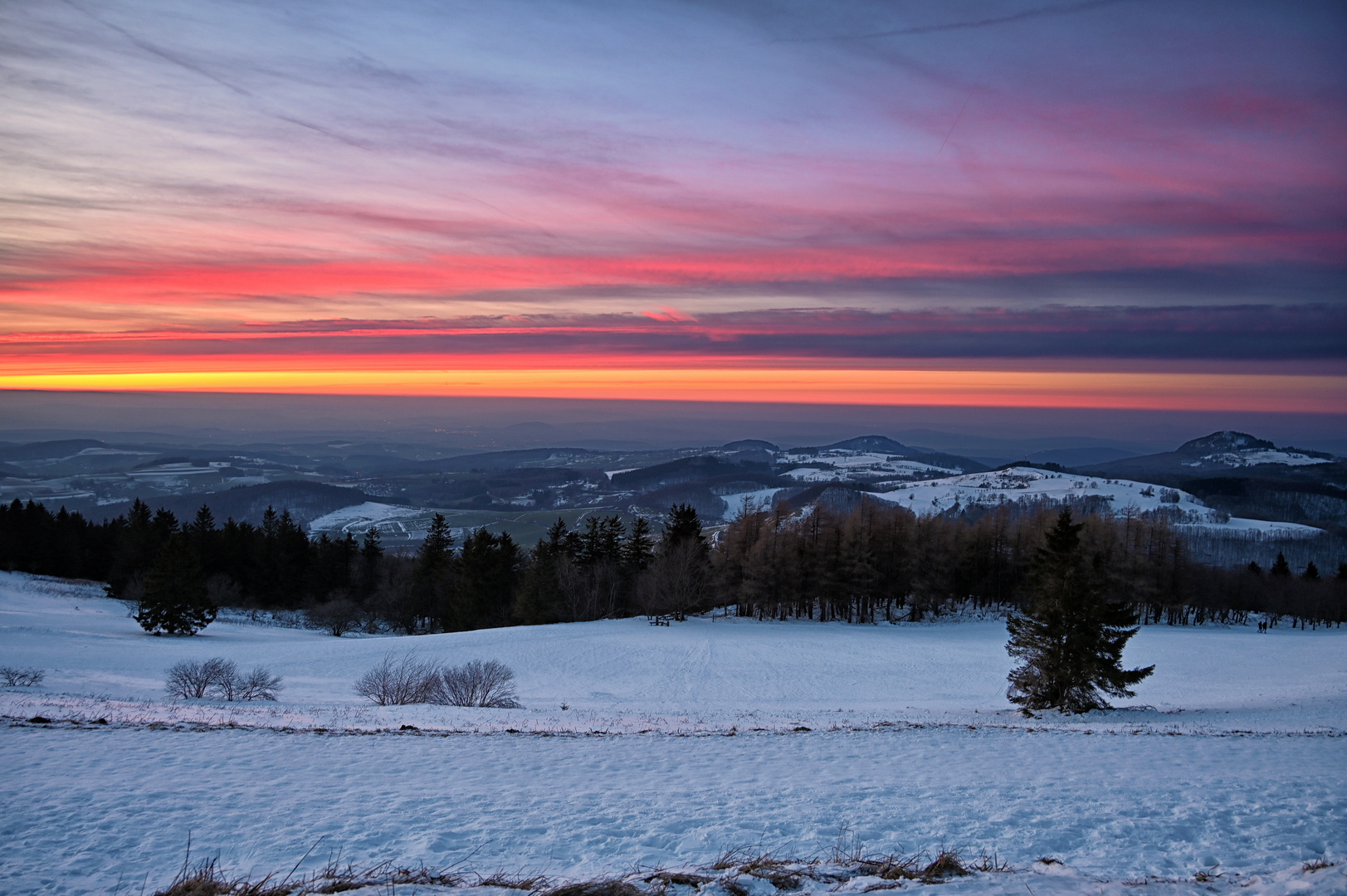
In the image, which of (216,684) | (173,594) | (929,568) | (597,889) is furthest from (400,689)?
(929,568)

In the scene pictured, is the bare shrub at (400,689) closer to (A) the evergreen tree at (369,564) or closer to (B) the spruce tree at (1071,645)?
(B) the spruce tree at (1071,645)

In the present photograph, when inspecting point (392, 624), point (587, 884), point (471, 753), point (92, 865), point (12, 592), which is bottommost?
point (392, 624)

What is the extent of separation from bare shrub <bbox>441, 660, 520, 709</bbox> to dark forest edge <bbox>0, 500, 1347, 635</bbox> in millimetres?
29097

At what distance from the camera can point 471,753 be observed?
14.3m

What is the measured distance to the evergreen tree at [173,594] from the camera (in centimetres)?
3909

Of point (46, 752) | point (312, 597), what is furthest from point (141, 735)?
point (312, 597)

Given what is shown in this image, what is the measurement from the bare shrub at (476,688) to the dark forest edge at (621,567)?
1146 inches

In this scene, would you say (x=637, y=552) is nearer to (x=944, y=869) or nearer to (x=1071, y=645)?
(x=1071, y=645)

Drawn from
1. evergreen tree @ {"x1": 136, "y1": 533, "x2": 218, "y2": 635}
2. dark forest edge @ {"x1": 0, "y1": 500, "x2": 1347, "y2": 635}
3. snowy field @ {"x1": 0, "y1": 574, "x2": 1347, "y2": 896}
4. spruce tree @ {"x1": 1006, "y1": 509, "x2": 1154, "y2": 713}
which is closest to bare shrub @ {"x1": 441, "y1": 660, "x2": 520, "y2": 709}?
snowy field @ {"x1": 0, "y1": 574, "x2": 1347, "y2": 896}

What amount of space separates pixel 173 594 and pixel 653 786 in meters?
39.6

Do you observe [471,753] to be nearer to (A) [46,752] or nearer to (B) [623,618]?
(A) [46,752]

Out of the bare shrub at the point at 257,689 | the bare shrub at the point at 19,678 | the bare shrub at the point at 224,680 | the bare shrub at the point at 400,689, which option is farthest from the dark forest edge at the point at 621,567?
the bare shrub at the point at 19,678

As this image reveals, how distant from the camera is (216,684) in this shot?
23422mm

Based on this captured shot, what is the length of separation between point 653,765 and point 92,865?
29.3ft
